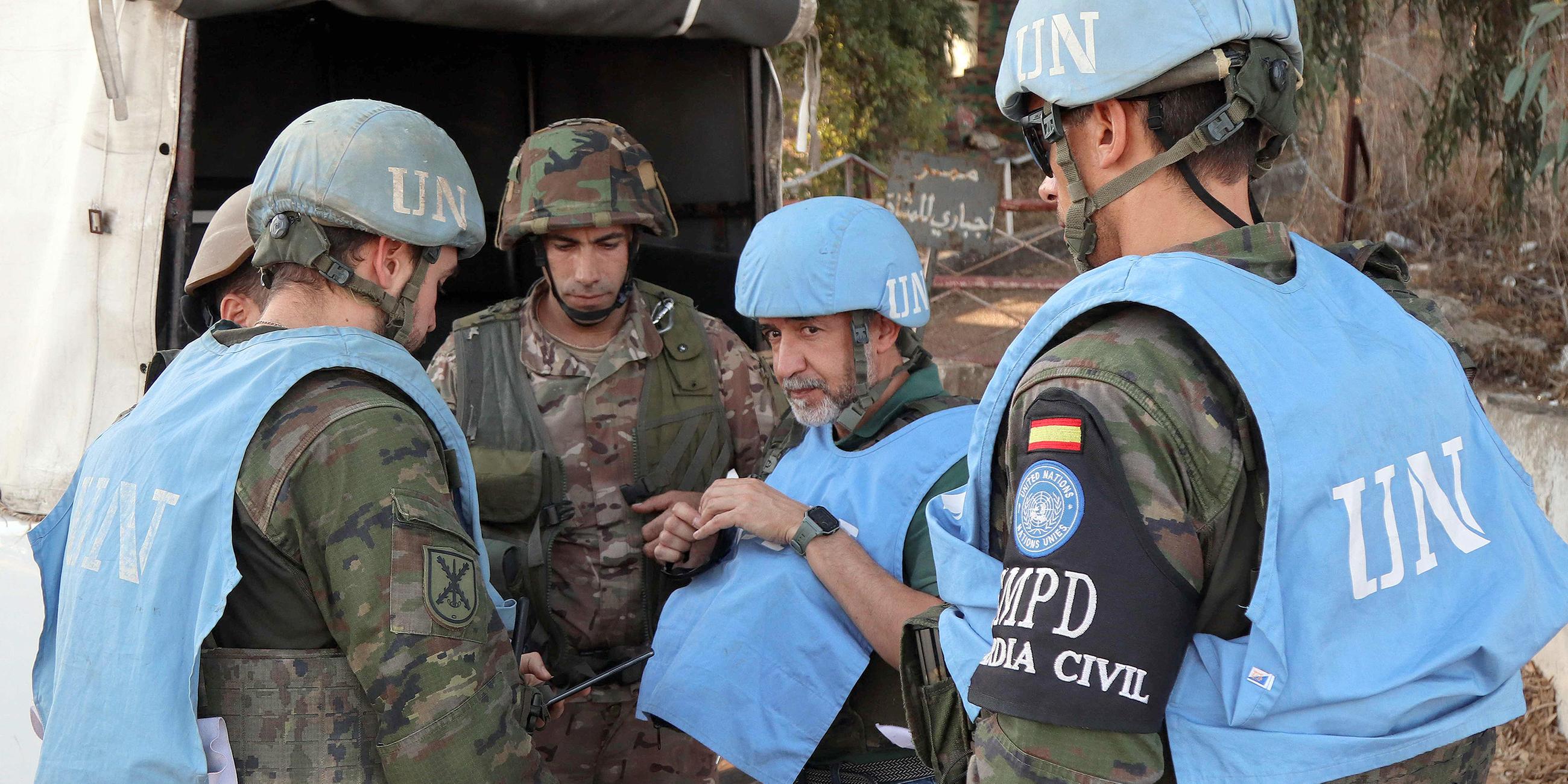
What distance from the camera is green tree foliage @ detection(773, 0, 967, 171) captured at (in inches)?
355

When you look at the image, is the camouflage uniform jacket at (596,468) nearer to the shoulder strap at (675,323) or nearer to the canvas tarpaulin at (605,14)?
the shoulder strap at (675,323)

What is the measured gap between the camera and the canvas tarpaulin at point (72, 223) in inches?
112

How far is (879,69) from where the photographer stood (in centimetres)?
933

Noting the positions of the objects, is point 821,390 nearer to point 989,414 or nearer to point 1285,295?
point 989,414

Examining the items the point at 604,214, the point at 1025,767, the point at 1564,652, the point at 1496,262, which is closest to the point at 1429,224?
the point at 1496,262

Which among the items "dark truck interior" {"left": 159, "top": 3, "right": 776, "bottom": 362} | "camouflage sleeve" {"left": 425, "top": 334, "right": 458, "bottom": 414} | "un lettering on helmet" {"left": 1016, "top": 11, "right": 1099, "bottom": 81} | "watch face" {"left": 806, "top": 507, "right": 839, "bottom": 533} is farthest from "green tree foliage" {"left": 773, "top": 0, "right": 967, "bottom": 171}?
"un lettering on helmet" {"left": 1016, "top": 11, "right": 1099, "bottom": 81}

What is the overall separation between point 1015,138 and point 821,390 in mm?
12988

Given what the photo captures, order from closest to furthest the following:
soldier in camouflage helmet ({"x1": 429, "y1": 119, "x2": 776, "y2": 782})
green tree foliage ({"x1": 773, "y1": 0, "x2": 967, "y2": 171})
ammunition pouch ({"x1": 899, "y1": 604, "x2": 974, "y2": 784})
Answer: ammunition pouch ({"x1": 899, "y1": 604, "x2": 974, "y2": 784}) → soldier in camouflage helmet ({"x1": 429, "y1": 119, "x2": 776, "y2": 782}) → green tree foliage ({"x1": 773, "y1": 0, "x2": 967, "y2": 171})

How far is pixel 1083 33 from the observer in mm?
1391

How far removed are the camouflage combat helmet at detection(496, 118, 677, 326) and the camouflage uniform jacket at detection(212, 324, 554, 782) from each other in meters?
1.34

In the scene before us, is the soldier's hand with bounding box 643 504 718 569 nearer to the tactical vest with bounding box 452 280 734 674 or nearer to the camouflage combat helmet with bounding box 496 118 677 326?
the tactical vest with bounding box 452 280 734 674

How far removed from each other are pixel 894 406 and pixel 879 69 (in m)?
7.41

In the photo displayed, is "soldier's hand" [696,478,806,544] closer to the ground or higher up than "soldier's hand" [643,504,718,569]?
higher up

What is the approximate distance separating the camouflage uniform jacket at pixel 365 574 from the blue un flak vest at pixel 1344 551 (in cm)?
74
